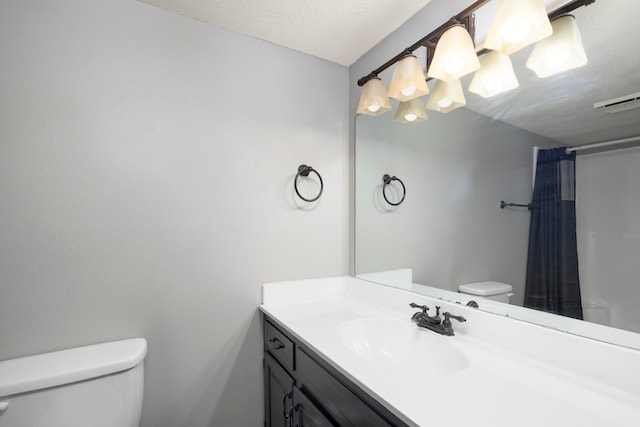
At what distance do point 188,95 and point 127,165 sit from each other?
43cm

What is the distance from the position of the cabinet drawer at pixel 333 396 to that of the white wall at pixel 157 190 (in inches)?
19.4

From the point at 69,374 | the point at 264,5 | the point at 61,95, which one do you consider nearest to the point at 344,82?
the point at 264,5

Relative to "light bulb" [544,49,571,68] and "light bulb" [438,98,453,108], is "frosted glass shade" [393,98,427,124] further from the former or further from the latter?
"light bulb" [544,49,571,68]

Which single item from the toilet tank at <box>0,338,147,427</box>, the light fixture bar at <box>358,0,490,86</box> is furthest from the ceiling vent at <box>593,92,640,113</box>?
the toilet tank at <box>0,338,147,427</box>

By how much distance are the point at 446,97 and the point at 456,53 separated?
0.21m

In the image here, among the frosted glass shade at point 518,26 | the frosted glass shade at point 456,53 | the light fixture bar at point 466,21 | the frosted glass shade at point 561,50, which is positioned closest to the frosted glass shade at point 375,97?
the light fixture bar at point 466,21

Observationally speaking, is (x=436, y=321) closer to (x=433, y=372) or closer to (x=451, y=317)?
→ (x=451, y=317)

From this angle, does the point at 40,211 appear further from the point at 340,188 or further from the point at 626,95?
the point at 626,95

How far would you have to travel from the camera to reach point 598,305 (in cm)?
82

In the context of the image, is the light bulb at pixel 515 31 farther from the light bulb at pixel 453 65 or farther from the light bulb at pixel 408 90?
the light bulb at pixel 408 90

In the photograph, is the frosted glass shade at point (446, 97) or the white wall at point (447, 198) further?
the frosted glass shade at point (446, 97)

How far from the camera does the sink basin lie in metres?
1.02

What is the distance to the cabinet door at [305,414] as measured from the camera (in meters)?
0.96

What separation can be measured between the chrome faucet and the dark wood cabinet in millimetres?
467
